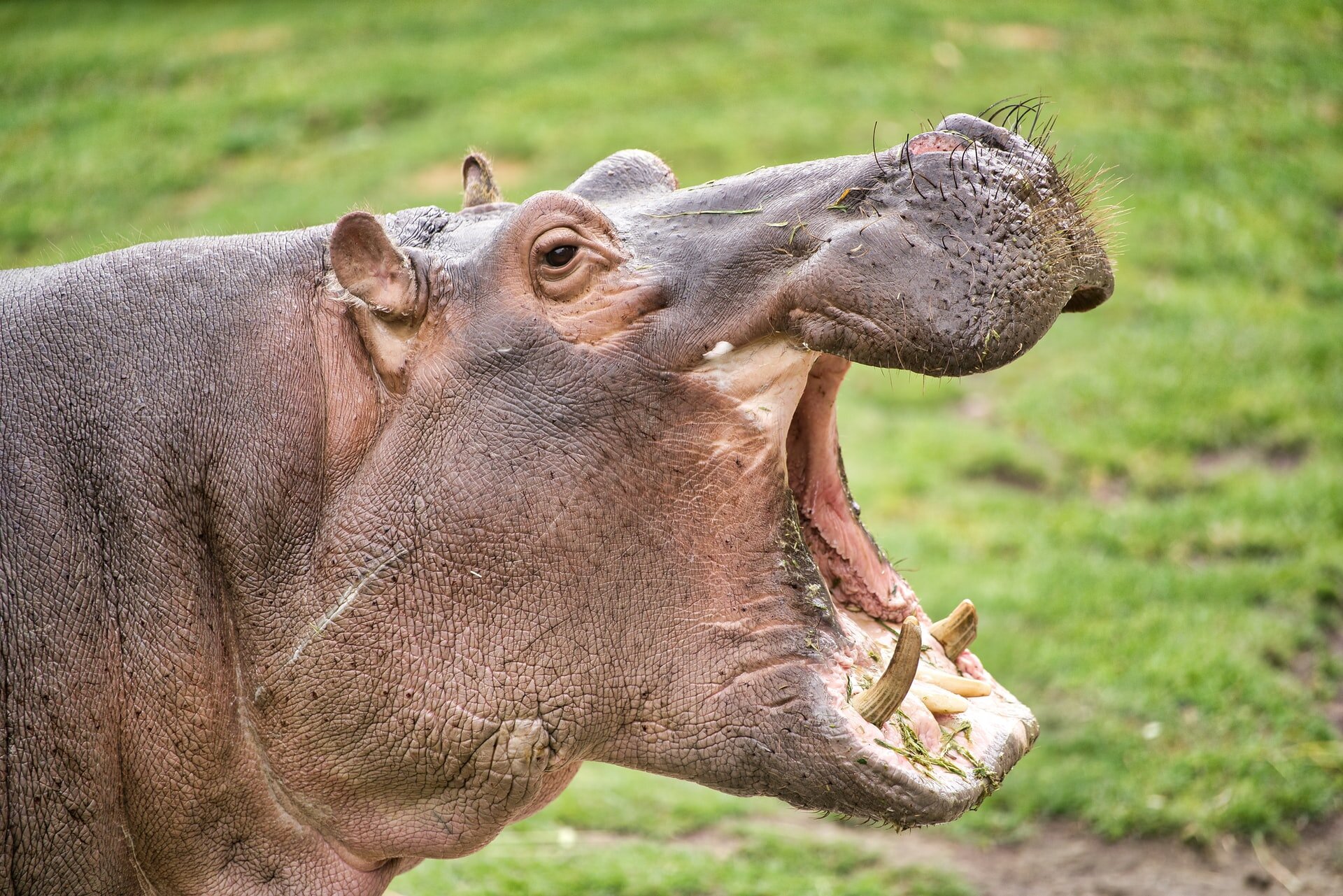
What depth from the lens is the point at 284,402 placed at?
270 centimetres

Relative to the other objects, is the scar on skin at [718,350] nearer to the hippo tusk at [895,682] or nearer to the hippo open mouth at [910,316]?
the hippo open mouth at [910,316]

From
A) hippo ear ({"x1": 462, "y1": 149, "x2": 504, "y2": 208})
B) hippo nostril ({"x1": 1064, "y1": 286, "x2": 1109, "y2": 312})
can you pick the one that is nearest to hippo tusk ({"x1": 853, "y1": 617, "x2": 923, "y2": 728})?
hippo nostril ({"x1": 1064, "y1": 286, "x2": 1109, "y2": 312})

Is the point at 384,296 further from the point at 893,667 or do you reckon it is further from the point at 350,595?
the point at 893,667

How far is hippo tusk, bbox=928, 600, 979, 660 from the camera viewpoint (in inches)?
117

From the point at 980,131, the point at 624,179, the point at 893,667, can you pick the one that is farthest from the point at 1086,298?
the point at 624,179

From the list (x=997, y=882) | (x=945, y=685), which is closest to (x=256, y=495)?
(x=945, y=685)

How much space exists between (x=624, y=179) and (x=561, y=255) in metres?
0.38

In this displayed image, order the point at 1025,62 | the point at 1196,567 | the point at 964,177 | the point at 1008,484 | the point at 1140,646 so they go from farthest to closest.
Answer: the point at 1025,62 → the point at 1008,484 → the point at 1196,567 → the point at 1140,646 → the point at 964,177

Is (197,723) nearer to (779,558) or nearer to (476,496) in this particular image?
(476,496)

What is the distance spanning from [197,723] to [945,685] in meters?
1.56

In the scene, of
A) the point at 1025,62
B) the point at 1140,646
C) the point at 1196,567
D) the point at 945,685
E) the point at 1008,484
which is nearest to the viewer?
the point at 945,685

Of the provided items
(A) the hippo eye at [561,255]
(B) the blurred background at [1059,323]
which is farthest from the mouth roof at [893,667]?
(B) the blurred background at [1059,323]

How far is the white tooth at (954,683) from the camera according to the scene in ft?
9.47

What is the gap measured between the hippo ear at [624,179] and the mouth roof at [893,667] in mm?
553
